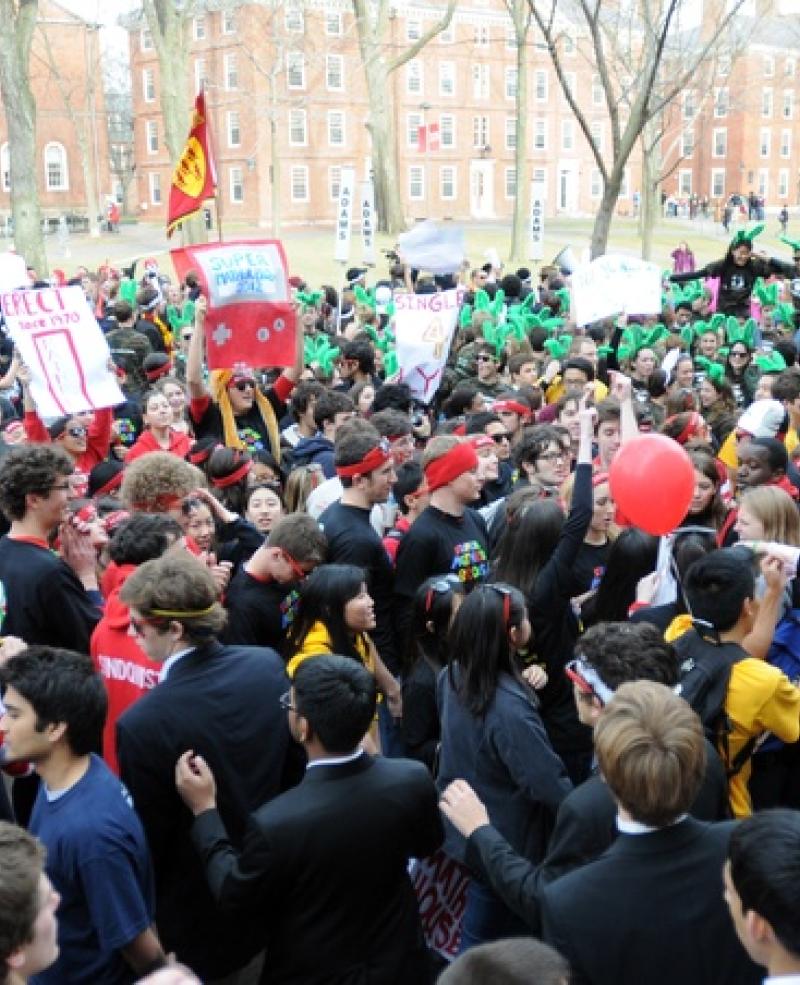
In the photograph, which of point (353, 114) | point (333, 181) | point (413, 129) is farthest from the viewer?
point (413, 129)

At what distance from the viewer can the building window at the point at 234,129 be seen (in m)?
62.2

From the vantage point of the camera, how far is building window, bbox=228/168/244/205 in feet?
205

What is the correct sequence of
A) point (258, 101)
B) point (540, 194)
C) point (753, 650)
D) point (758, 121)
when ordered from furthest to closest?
point (758, 121), point (258, 101), point (540, 194), point (753, 650)

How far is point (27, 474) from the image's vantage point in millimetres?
4797

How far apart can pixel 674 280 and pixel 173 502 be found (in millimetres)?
13099

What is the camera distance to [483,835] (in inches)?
131

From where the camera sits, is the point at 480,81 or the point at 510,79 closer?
the point at 480,81

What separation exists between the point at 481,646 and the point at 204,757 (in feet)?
3.23

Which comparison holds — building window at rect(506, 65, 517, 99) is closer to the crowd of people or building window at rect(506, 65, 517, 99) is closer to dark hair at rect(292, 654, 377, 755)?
the crowd of people

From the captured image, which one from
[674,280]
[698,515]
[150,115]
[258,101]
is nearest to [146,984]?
[698,515]

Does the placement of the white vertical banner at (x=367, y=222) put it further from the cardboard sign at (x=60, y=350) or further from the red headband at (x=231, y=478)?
the red headband at (x=231, y=478)

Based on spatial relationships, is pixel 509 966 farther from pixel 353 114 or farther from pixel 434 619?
pixel 353 114

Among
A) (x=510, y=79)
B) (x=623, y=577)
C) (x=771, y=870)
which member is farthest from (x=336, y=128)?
(x=771, y=870)

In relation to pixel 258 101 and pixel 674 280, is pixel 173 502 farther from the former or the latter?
pixel 258 101
